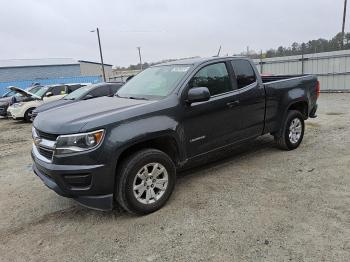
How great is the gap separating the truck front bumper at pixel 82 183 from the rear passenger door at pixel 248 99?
2.51 metres

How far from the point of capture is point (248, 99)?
5.43 m

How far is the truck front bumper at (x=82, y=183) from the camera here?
3.72m

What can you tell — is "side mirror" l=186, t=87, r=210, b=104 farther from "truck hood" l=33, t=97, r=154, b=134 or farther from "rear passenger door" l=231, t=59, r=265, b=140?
"rear passenger door" l=231, t=59, r=265, b=140

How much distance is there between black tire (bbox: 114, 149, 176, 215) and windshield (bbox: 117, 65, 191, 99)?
901 mm

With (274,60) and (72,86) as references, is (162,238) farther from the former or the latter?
(274,60)

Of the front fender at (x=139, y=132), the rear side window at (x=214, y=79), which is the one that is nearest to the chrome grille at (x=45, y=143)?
the front fender at (x=139, y=132)

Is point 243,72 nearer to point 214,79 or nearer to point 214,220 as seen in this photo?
point 214,79

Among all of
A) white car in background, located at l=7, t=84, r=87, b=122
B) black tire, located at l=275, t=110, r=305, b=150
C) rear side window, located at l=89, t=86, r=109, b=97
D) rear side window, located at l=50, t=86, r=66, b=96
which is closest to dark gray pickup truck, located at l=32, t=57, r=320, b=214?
black tire, located at l=275, t=110, r=305, b=150

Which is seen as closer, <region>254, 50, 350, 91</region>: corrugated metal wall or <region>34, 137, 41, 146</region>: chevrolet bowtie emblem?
<region>34, 137, 41, 146</region>: chevrolet bowtie emblem

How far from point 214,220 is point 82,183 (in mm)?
1552

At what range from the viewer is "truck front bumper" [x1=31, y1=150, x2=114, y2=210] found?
372 cm

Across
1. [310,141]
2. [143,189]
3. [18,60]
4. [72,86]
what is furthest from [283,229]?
[18,60]

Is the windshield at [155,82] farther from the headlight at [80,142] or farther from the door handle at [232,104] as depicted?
the headlight at [80,142]

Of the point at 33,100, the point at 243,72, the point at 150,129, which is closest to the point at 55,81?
the point at 33,100
